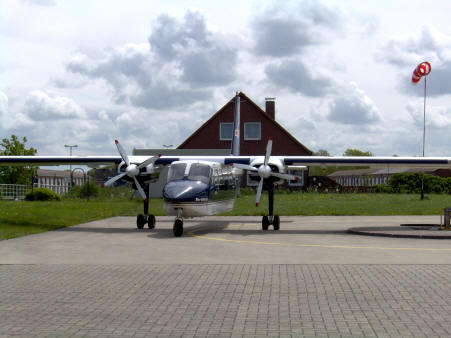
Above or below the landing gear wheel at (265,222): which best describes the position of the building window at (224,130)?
above

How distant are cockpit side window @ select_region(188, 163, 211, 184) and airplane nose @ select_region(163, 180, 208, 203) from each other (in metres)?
0.32

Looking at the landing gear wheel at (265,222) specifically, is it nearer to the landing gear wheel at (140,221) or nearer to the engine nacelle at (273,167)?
the engine nacelle at (273,167)

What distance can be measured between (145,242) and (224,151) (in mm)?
32552

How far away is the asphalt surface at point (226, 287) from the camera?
7297 mm

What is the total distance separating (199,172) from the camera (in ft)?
68.3

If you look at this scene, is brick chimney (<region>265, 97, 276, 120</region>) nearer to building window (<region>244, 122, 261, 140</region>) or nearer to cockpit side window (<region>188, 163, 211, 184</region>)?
building window (<region>244, 122, 261, 140</region>)

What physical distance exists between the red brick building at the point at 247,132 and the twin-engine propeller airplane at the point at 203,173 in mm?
26723

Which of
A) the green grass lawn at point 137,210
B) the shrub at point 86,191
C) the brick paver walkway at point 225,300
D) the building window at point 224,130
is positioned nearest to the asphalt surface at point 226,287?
the brick paver walkway at point 225,300

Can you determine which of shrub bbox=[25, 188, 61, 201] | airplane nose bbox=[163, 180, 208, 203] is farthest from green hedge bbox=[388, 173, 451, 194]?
airplane nose bbox=[163, 180, 208, 203]

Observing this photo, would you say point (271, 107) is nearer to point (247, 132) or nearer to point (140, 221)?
point (247, 132)

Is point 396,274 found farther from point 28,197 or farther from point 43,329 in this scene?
point 28,197

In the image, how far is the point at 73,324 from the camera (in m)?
7.39

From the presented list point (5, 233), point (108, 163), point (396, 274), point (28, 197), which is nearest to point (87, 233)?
point (5, 233)

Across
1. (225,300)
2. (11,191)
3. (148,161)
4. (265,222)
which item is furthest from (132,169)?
(11,191)
